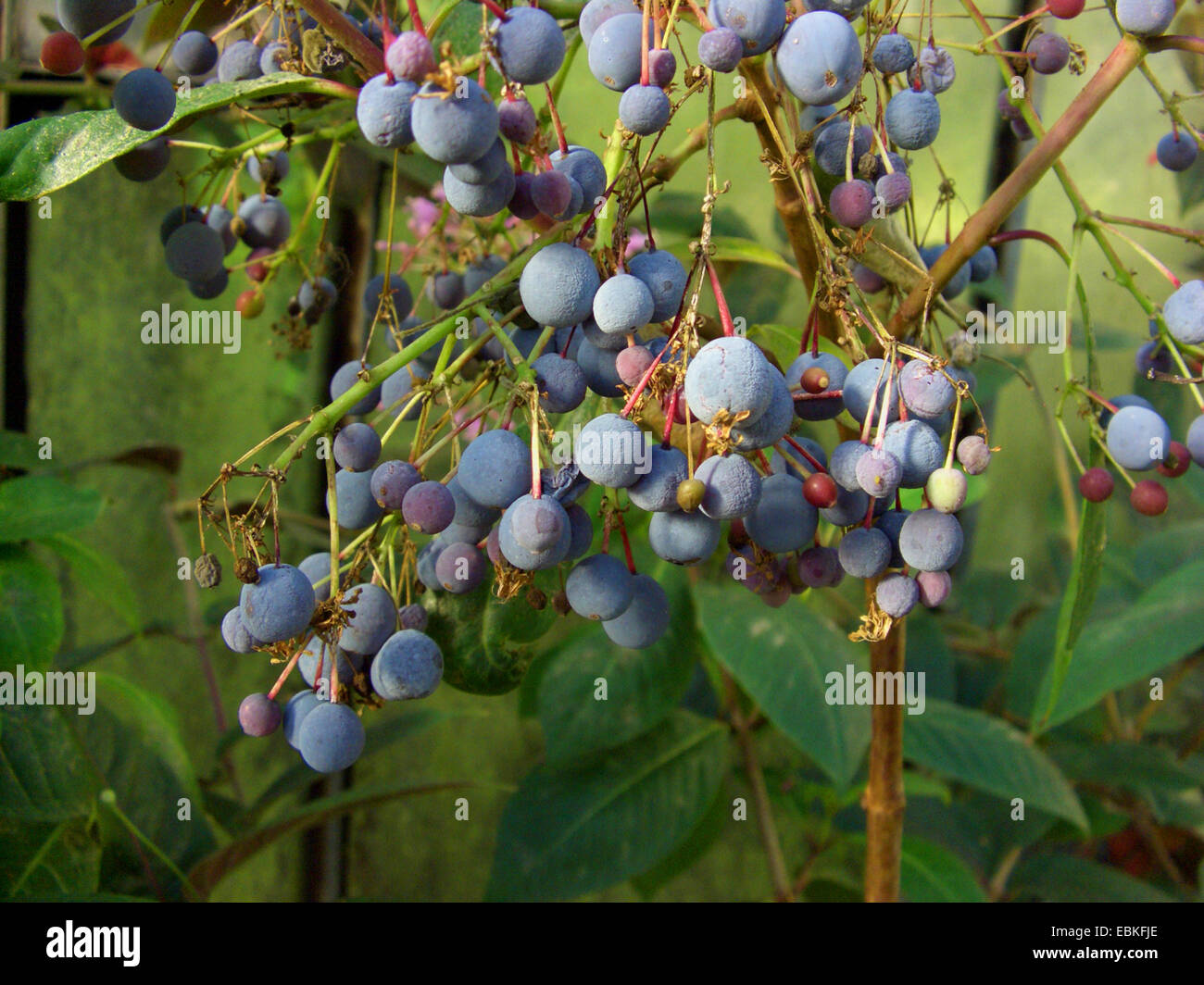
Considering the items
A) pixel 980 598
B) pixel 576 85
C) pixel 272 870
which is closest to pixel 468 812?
pixel 272 870

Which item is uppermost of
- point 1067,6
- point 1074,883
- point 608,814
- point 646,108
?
point 1067,6

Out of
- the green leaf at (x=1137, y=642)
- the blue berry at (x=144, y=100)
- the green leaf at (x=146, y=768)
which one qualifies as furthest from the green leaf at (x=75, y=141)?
the green leaf at (x=1137, y=642)

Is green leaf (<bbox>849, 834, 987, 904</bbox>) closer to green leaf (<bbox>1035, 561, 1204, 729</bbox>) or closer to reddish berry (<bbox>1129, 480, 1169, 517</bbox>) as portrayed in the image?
green leaf (<bbox>1035, 561, 1204, 729</bbox>)

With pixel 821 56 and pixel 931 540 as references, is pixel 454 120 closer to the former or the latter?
pixel 821 56

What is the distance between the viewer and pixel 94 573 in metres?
0.86

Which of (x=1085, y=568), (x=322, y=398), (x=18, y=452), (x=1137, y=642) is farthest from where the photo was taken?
(x=322, y=398)

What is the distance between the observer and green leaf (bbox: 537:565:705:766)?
3.16 ft

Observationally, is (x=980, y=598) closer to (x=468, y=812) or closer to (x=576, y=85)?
(x=468, y=812)

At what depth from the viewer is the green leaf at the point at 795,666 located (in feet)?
2.76

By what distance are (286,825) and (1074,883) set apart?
95 cm

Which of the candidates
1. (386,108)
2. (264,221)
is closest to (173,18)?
(264,221)

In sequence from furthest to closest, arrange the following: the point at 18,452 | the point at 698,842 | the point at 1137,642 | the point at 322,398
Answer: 1. the point at 322,398
2. the point at 698,842
3. the point at 1137,642
4. the point at 18,452

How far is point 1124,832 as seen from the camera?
1613 mm

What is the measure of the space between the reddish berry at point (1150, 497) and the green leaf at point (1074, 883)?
741 mm
